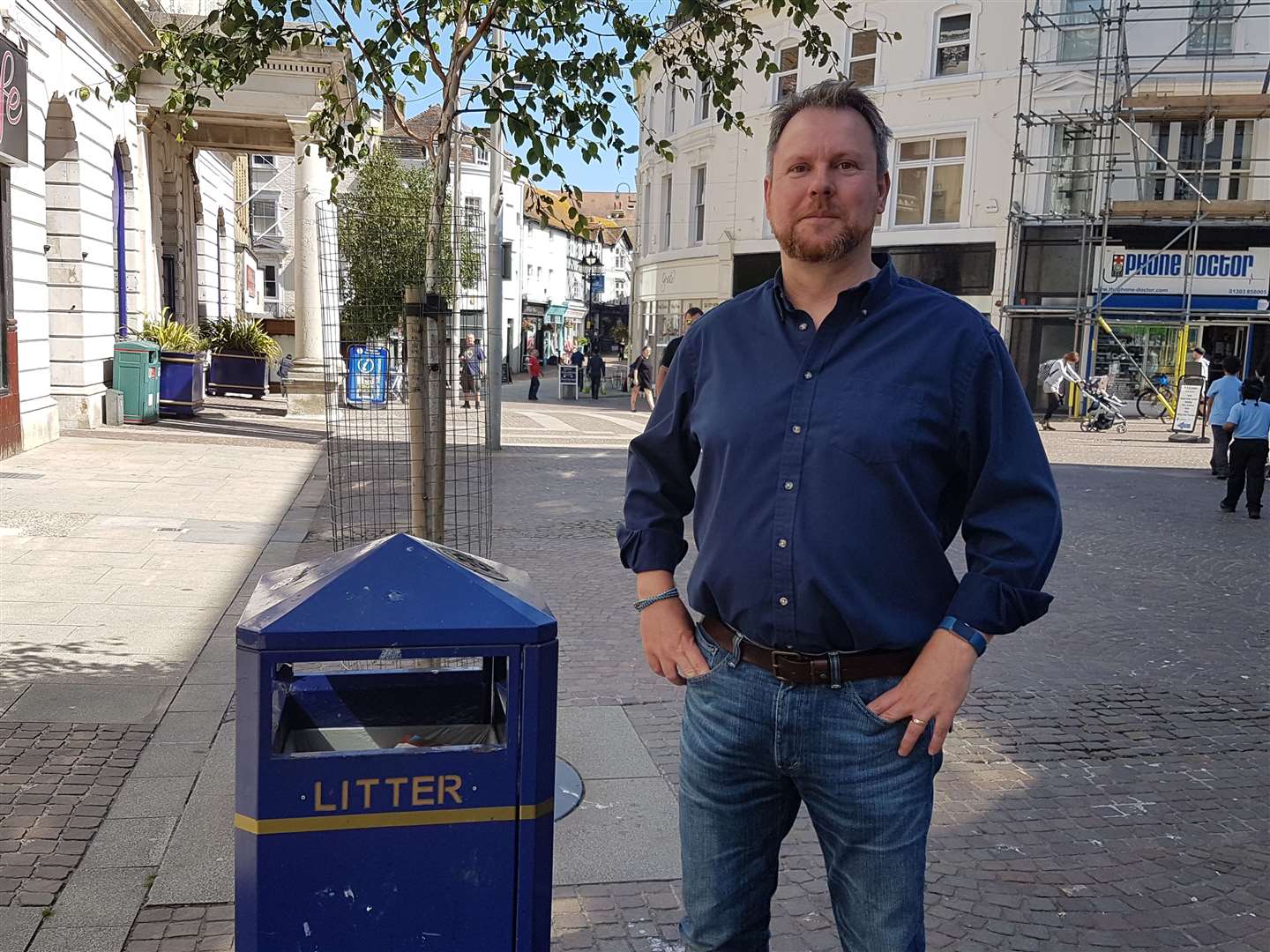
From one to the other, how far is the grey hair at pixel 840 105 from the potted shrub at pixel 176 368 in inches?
653

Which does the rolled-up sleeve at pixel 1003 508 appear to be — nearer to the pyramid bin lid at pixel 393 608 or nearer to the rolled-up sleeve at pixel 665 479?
the rolled-up sleeve at pixel 665 479

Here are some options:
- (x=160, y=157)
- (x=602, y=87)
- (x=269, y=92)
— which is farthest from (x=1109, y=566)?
(x=160, y=157)

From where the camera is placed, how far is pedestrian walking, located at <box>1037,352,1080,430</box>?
70.9 ft

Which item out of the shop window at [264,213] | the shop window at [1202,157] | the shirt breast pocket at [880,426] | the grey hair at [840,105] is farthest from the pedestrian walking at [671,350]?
the shop window at [264,213]

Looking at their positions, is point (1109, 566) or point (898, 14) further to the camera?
point (898, 14)

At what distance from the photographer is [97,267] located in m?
15.8

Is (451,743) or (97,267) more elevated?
(97,267)

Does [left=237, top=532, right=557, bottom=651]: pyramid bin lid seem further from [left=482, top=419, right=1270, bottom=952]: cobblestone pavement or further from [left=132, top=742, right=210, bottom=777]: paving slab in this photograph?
[left=132, top=742, right=210, bottom=777]: paving slab

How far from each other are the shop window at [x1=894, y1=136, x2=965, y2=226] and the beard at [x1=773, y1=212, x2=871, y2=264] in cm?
2619

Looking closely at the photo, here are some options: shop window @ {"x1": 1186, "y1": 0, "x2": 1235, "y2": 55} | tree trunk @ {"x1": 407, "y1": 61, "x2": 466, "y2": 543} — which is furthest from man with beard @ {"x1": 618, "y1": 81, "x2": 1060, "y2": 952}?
shop window @ {"x1": 1186, "y1": 0, "x2": 1235, "y2": 55}

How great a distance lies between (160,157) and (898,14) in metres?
17.5

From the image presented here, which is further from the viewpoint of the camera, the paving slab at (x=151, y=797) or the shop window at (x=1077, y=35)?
the shop window at (x=1077, y=35)

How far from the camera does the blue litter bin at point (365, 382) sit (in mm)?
8820

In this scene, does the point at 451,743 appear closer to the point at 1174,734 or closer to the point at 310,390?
→ the point at 1174,734
